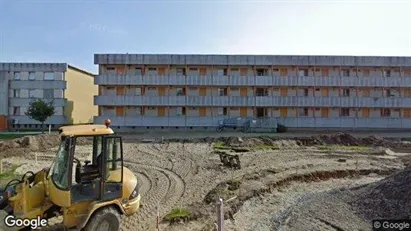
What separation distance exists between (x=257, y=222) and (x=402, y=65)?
4693 centimetres

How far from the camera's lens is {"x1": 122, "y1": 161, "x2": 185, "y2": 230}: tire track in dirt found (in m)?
9.29

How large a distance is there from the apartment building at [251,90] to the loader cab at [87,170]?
37624 millimetres

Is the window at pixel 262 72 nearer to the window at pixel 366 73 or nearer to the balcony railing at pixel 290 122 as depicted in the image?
the balcony railing at pixel 290 122

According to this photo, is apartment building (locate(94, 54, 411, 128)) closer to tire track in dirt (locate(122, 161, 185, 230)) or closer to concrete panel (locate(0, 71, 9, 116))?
concrete panel (locate(0, 71, 9, 116))

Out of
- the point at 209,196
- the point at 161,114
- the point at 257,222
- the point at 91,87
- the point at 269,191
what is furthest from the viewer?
the point at 91,87

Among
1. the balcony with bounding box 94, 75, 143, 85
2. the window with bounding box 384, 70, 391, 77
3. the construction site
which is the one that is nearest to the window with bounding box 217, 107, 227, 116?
the balcony with bounding box 94, 75, 143, 85

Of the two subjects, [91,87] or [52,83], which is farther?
[91,87]

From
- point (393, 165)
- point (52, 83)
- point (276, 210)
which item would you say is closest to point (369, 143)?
point (393, 165)

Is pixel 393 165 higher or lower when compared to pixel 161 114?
lower

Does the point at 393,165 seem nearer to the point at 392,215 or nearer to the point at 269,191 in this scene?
the point at 269,191

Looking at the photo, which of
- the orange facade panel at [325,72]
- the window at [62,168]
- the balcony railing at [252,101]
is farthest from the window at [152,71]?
the window at [62,168]

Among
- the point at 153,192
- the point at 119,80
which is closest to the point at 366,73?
the point at 119,80

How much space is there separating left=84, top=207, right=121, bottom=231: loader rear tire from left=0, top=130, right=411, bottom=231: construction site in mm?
1396

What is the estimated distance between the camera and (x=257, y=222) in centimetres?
999
